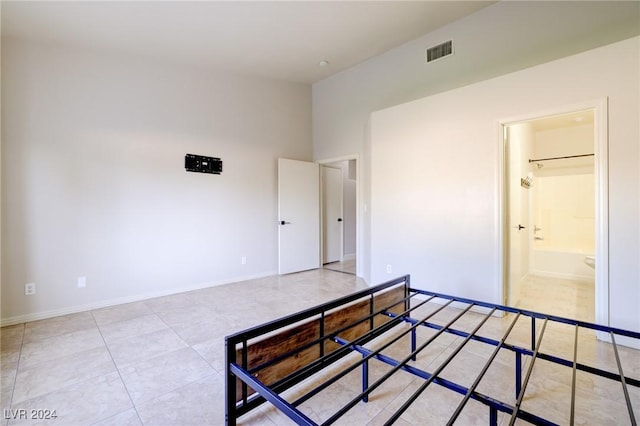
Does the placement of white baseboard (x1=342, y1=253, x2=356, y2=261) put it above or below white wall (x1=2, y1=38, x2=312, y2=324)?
below

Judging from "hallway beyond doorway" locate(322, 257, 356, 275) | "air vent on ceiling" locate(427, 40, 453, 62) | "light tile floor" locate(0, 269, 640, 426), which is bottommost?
"light tile floor" locate(0, 269, 640, 426)

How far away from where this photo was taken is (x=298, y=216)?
501cm

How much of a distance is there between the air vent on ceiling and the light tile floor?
311cm

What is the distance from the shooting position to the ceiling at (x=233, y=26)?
9.20 ft

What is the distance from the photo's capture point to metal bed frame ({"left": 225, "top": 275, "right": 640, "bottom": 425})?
100cm

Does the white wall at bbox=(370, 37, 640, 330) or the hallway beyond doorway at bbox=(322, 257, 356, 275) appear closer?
the white wall at bbox=(370, 37, 640, 330)

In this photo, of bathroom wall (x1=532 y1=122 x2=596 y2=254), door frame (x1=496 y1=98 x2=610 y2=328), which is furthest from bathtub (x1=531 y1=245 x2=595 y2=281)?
door frame (x1=496 y1=98 x2=610 y2=328)

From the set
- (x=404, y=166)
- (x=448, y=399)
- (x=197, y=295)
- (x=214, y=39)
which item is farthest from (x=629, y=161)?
(x=197, y=295)

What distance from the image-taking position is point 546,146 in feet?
16.8

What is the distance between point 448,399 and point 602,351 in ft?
5.03

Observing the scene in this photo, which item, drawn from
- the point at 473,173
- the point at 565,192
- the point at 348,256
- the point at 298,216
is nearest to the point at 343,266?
the point at 348,256

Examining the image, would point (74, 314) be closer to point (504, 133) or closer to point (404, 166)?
point (404, 166)

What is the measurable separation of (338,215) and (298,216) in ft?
4.77

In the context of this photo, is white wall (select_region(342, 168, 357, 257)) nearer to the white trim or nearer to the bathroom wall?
the white trim
